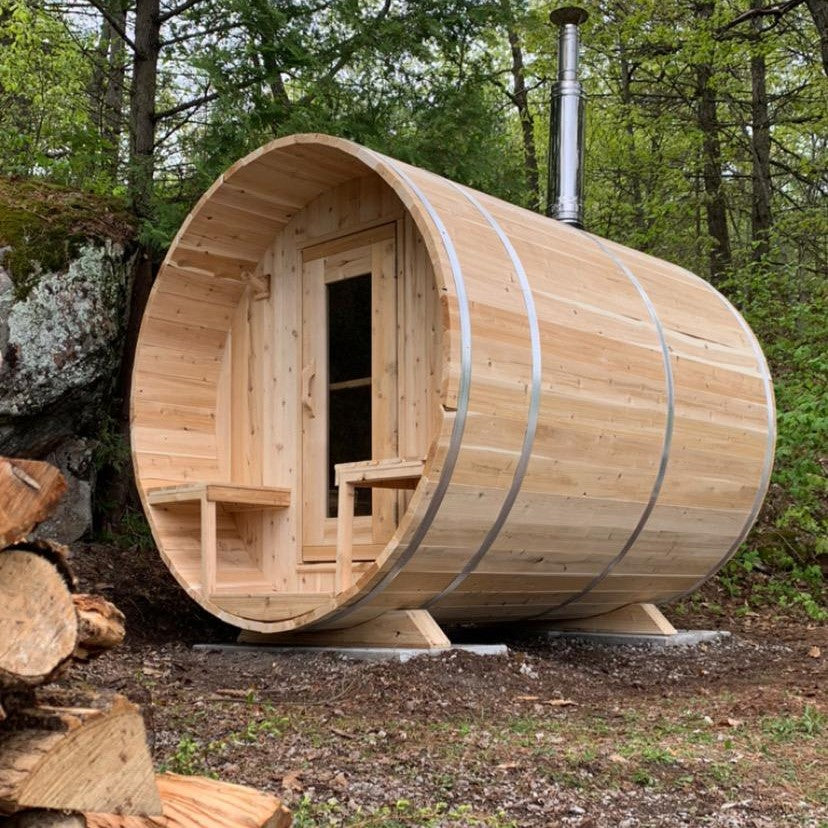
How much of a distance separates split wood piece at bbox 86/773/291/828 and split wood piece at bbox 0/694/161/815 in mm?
72

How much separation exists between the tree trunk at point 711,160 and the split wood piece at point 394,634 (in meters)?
9.15

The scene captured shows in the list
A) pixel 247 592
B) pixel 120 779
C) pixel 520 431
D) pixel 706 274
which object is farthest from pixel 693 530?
pixel 706 274

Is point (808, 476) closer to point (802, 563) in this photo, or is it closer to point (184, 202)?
point (802, 563)

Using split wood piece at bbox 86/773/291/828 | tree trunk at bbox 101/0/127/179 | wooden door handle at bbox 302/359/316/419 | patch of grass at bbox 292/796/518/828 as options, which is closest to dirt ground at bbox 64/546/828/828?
patch of grass at bbox 292/796/518/828

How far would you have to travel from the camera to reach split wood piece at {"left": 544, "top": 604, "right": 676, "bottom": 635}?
6.91 meters

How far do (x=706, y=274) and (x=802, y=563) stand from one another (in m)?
7.54

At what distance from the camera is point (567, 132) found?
8648 millimetres

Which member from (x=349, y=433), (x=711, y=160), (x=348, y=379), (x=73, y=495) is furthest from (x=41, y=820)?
(x=711, y=160)

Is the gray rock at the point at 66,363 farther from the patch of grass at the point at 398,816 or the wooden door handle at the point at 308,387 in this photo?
the patch of grass at the point at 398,816

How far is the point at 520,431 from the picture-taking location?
16.9ft

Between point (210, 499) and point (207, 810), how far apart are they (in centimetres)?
362

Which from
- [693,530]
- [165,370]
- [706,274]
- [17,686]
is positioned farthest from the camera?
[706,274]

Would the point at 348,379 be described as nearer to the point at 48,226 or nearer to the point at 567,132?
the point at 48,226

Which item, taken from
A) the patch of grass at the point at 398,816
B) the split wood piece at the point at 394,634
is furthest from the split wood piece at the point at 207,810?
the split wood piece at the point at 394,634
